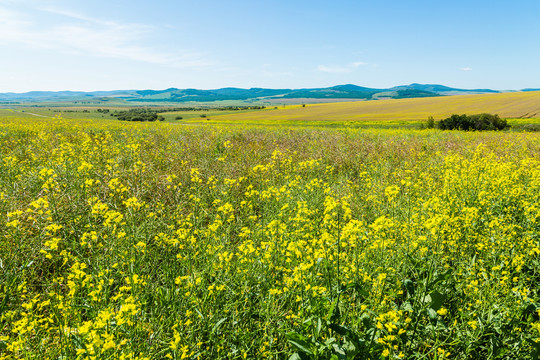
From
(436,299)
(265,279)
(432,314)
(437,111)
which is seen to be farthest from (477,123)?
(265,279)

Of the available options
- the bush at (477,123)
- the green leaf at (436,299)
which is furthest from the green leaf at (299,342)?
the bush at (477,123)

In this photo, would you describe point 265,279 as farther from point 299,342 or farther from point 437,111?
point 437,111

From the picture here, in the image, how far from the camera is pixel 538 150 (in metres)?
10.9

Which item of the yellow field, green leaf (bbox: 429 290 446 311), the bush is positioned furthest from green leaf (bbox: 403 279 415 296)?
the yellow field

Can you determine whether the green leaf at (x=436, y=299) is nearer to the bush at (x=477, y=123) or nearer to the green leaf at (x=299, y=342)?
the green leaf at (x=299, y=342)

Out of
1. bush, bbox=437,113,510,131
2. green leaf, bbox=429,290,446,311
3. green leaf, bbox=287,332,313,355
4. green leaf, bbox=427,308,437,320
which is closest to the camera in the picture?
green leaf, bbox=287,332,313,355

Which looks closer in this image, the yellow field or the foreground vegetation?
the foreground vegetation

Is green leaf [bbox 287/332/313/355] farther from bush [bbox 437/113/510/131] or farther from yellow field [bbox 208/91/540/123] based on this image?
yellow field [bbox 208/91/540/123]

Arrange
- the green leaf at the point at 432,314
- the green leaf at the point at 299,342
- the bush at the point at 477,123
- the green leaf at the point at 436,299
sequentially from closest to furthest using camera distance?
1. the green leaf at the point at 299,342
2. the green leaf at the point at 432,314
3. the green leaf at the point at 436,299
4. the bush at the point at 477,123

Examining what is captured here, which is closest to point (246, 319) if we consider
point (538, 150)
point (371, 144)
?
point (371, 144)

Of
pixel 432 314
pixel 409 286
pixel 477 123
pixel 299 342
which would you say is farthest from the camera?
pixel 477 123

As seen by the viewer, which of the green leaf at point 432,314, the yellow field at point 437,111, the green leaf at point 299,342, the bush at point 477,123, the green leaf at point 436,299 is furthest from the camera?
the yellow field at point 437,111

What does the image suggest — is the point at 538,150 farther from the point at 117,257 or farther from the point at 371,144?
the point at 117,257

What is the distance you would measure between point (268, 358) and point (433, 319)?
140cm
